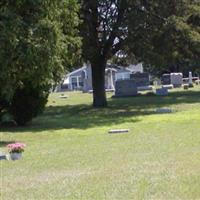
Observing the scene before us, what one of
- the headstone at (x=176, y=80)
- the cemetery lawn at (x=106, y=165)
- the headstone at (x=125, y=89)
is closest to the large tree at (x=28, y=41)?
the cemetery lawn at (x=106, y=165)

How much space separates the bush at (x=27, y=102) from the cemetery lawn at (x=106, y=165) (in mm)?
2421

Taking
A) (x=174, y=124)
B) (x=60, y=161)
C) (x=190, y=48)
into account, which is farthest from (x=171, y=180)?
(x=190, y=48)

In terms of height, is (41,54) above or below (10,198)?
above

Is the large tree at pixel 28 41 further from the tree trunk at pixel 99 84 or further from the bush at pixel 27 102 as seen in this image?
the tree trunk at pixel 99 84

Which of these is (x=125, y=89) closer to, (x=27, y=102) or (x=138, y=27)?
(x=138, y=27)

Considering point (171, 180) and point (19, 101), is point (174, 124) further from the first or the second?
point (171, 180)

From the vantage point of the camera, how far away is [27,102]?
79.8 feet

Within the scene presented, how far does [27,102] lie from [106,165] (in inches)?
502

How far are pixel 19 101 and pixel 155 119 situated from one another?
561cm

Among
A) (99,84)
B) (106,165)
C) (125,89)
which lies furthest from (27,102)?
(125,89)

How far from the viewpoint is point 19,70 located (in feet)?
63.8

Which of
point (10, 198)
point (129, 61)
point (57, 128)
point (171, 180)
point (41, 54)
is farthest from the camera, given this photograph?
point (129, 61)

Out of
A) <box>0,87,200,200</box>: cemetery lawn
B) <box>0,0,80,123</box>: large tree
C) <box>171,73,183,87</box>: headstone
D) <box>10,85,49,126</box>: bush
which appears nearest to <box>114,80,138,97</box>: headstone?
<box>171,73,183,87</box>: headstone

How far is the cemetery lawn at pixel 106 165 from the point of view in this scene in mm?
9055
